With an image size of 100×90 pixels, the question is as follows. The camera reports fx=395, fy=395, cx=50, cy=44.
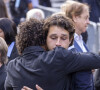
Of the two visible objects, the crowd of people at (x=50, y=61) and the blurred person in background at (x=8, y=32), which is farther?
the blurred person in background at (x=8, y=32)

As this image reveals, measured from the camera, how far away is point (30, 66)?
3.25 m

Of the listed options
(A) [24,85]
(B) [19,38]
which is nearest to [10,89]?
(A) [24,85]

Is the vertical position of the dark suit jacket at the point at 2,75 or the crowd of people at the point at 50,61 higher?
the crowd of people at the point at 50,61

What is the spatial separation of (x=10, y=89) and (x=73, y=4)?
2.17m

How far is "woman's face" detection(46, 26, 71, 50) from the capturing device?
335cm

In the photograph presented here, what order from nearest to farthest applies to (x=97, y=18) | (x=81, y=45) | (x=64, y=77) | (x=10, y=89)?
(x=64, y=77)
(x=10, y=89)
(x=81, y=45)
(x=97, y=18)

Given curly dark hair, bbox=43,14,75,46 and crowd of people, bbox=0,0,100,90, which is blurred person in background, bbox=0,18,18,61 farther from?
curly dark hair, bbox=43,14,75,46

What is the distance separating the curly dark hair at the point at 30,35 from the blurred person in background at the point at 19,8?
8.64 m

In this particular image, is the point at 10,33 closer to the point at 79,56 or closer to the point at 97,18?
the point at 79,56

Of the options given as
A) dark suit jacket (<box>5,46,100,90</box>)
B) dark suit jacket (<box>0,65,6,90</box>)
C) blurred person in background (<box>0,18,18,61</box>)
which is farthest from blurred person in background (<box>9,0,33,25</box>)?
dark suit jacket (<box>5,46,100,90</box>)

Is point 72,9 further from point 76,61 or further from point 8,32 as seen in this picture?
point 76,61

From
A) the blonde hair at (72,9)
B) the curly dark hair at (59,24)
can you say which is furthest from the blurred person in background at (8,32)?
the curly dark hair at (59,24)

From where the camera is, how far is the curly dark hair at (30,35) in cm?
331

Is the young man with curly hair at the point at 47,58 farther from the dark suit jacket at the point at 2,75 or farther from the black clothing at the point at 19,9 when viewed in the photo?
the black clothing at the point at 19,9
